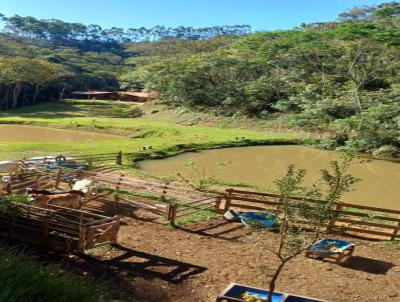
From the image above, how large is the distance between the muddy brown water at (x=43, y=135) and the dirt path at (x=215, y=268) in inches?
1230

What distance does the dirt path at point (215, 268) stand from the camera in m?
11.5

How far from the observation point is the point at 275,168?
32.4 meters

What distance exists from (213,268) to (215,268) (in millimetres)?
50

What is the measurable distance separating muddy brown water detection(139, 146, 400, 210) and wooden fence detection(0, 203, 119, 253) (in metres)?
14.0

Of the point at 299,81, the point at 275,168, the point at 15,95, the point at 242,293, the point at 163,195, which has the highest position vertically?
the point at 299,81

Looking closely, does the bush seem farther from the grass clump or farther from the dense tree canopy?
the grass clump

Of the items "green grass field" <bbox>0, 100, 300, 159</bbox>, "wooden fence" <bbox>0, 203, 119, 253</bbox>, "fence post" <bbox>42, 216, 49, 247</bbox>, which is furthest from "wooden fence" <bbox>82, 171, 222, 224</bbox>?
"green grass field" <bbox>0, 100, 300, 159</bbox>

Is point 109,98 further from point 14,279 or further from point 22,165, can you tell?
point 14,279

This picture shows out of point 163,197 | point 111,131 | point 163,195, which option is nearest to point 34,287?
point 163,195

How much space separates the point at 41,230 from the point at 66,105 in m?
68.2

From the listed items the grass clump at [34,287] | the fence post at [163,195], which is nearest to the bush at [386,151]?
the fence post at [163,195]

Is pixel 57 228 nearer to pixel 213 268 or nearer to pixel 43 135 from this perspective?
pixel 213 268

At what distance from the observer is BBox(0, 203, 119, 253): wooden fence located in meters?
12.5

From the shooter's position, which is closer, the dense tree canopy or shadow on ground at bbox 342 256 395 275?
shadow on ground at bbox 342 256 395 275
